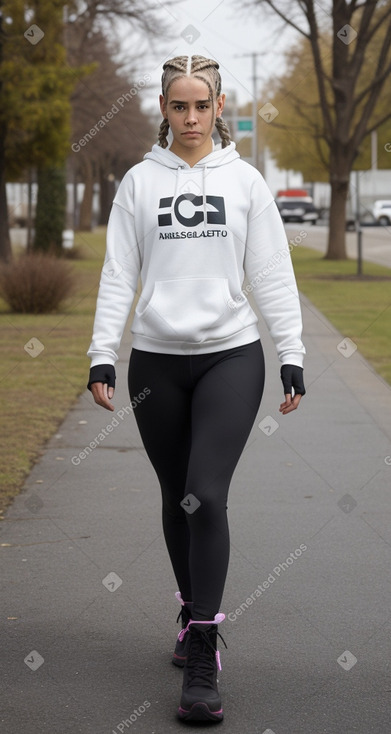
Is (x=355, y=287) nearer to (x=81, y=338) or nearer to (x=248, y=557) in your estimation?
(x=81, y=338)

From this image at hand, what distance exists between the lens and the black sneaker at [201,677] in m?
3.49

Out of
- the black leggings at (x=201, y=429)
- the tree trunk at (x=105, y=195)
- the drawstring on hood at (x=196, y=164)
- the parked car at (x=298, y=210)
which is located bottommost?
the parked car at (x=298, y=210)

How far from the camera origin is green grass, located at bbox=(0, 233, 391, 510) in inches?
315

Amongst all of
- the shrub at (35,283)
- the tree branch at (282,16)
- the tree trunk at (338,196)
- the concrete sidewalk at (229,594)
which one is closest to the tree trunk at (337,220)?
the tree trunk at (338,196)

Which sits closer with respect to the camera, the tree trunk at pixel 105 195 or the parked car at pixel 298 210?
the tree trunk at pixel 105 195

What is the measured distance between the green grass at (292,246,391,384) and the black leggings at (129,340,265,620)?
274 inches

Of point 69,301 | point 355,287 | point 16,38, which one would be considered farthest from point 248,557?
point 16,38

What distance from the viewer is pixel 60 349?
1327 cm

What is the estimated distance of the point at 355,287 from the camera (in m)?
21.9

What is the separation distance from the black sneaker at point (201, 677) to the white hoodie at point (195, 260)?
0.81m

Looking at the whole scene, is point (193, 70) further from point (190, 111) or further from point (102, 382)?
point (102, 382)

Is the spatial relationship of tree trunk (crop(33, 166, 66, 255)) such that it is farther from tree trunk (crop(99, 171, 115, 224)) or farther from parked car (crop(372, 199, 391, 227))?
parked car (crop(372, 199, 391, 227))

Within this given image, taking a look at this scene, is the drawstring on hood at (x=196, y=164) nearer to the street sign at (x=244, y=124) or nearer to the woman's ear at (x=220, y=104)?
the woman's ear at (x=220, y=104)

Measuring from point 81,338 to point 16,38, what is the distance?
31.3 feet
